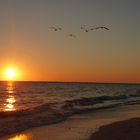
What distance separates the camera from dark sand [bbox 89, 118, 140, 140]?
54.4 feet

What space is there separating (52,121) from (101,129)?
5732 mm

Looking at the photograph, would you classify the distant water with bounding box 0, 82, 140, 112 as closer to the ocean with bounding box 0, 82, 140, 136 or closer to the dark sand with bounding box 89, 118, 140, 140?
the ocean with bounding box 0, 82, 140, 136

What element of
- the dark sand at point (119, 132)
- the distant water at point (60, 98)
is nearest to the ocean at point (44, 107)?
the distant water at point (60, 98)

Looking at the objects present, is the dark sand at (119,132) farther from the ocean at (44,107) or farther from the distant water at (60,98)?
the distant water at (60,98)

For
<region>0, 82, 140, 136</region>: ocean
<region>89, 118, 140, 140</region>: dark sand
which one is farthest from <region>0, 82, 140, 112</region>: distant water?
<region>89, 118, 140, 140</region>: dark sand

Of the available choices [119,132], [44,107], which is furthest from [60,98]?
[119,132]

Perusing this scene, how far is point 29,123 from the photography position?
22.2 meters

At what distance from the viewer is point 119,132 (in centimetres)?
1806

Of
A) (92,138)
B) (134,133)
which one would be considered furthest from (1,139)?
(134,133)

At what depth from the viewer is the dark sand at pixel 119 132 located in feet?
54.4

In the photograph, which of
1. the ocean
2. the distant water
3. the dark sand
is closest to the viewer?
the dark sand

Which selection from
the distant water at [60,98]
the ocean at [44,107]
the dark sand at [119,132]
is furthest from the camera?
the distant water at [60,98]

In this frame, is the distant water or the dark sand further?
the distant water

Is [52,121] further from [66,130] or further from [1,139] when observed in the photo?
[1,139]
